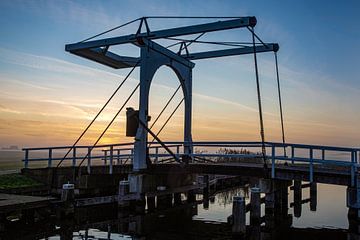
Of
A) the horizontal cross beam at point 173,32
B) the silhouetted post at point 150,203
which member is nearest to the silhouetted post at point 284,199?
the silhouetted post at point 150,203

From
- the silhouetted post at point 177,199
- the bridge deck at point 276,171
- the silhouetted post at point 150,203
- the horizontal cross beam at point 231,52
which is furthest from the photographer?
the silhouetted post at point 177,199

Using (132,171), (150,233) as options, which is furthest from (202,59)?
(150,233)

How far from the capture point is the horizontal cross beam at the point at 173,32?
1171cm

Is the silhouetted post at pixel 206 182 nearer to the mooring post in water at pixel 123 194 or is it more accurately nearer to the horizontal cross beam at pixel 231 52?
the mooring post in water at pixel 123 194

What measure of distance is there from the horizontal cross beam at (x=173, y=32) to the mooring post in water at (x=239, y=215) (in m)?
5.40

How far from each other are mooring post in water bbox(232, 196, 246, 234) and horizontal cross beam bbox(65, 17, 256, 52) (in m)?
5.40

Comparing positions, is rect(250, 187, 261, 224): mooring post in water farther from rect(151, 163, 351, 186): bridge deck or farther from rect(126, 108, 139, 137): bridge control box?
rect(126, 108, 139, 137): bridge control box

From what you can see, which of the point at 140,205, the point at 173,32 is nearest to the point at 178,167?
the point at 140,205

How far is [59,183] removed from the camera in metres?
15.3

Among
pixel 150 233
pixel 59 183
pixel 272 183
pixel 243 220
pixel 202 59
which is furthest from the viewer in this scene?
pixel 202 59

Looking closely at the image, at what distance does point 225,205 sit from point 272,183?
16.6 feet

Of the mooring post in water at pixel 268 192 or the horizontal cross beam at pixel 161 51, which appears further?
the horizontal cross beam at pixel 161 51

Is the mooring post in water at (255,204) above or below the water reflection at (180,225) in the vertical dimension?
above

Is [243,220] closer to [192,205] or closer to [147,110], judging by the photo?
[147,110]
